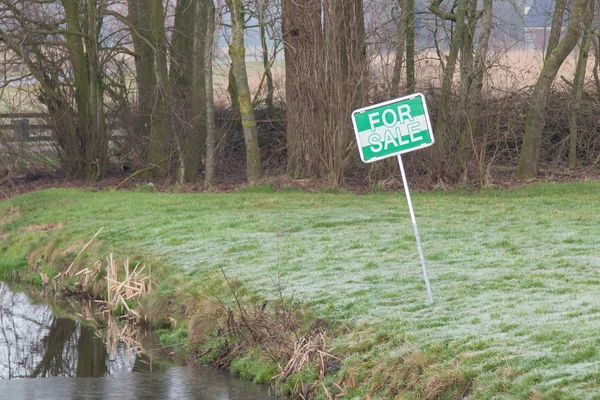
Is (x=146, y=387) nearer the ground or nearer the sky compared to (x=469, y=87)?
nearer the ground

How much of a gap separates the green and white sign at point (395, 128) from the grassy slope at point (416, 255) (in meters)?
1.66

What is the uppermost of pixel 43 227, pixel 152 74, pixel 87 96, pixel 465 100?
pixel 152 74

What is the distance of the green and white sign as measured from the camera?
950cm

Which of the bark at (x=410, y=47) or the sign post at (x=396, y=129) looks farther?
the bark at (x=410, y=47)

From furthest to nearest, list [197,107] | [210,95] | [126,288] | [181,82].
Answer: [181,82] → [197,107] → [210,95] → [126,288]

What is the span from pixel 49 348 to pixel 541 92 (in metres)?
15.1

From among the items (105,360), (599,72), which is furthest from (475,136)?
(105,360)

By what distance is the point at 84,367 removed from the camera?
11.3 m

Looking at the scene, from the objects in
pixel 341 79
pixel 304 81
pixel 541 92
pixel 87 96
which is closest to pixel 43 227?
pixel 304 81

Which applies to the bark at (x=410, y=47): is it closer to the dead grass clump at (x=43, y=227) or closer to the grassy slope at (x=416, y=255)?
the grassy slope at (x=416, y=255)

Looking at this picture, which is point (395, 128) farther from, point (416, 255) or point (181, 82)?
point (181, 82)

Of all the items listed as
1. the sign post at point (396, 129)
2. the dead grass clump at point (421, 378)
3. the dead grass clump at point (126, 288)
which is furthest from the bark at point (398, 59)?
the dead grass clump at point (421, 378)

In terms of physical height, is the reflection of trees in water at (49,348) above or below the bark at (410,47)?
below

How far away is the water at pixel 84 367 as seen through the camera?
9.66 metres
